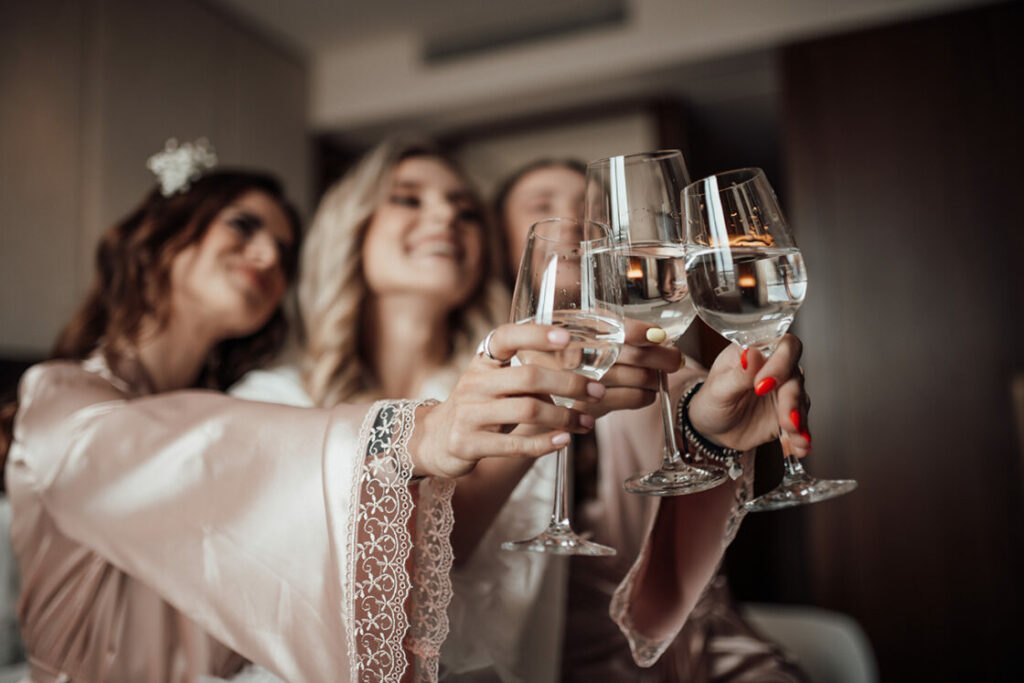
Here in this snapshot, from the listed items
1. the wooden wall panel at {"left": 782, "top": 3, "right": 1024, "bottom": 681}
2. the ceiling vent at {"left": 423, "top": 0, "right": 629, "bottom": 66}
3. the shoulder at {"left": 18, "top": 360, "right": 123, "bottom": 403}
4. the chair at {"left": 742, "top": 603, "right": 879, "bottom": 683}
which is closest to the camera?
the shoulder at {"left": 18, "top": 360, "right": 123, "bottom": 403}

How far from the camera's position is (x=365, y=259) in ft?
2.66

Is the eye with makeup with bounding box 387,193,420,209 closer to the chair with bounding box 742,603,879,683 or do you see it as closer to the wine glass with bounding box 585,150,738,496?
the wine glass with bounding box 585,150,738,496

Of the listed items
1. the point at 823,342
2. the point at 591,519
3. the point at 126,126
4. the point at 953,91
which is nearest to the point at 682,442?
the point at 591,519

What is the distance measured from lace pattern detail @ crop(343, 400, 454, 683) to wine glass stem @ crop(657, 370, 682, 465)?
0.45 ft

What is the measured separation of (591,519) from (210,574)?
0.35 metres

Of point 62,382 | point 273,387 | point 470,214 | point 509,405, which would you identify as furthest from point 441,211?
point 509,405

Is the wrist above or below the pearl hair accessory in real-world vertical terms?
below

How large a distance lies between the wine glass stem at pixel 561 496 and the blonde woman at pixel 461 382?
3 centimetres

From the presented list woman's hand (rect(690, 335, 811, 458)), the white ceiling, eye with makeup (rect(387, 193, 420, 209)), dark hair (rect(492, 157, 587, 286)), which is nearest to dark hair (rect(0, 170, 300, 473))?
eye with makeup (rect(387, 193, 420, 209))

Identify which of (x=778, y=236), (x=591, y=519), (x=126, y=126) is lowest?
(x=591, y=519)

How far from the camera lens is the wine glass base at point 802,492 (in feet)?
1.31

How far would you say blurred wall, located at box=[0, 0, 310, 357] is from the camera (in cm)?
74

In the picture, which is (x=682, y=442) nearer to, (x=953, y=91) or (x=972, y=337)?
(x=972, y=337)

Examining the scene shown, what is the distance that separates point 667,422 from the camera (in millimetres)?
423
